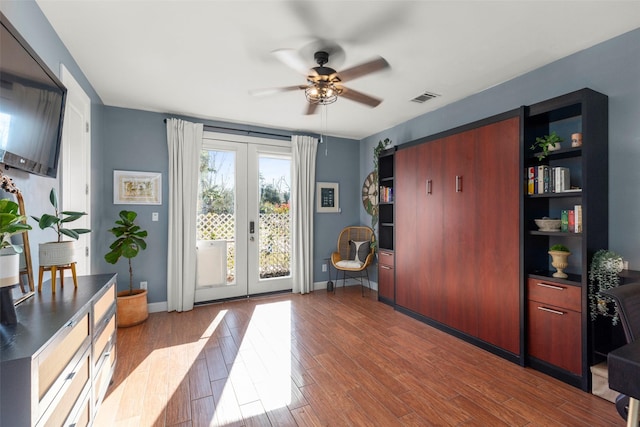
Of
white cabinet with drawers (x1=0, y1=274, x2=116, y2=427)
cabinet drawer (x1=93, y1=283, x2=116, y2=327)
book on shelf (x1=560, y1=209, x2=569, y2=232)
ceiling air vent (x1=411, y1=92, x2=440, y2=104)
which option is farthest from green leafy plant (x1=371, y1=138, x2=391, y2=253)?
white cabinet with drawers (x1=0, y1=274, x2=116, y2=427)

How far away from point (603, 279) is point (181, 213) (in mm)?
4180

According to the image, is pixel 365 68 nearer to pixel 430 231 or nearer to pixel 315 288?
pixel 430 231

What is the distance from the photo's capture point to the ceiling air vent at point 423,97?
3.29 meters

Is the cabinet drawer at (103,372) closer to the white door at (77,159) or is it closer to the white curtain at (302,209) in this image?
the white door at (77,159)

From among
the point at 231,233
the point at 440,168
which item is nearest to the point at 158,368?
the point at 231,233

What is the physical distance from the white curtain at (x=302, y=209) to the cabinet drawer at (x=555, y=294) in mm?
2921

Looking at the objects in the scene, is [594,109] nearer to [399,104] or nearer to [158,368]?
[399,104]

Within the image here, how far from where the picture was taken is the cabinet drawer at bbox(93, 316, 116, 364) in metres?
1.75

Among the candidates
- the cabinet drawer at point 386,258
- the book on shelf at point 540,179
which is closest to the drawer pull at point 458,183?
the book on shelf at point 540,179

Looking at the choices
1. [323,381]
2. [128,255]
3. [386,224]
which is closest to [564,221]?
[386,224]

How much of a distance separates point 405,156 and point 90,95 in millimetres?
3536

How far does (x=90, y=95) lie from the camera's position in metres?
3.03

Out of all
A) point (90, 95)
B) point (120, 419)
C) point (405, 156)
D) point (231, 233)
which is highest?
point (90, 95)

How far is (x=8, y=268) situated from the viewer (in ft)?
3.79
